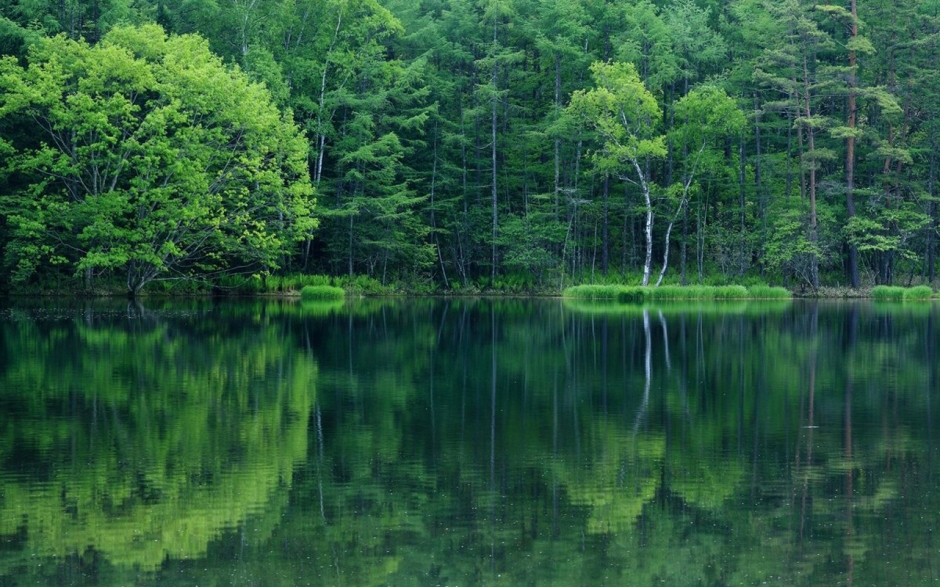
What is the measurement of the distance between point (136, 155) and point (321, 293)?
37.6 feet

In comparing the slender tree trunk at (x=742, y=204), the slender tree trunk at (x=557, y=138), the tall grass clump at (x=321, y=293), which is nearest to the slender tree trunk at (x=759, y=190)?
the slender tree trunk at (x=742, y=204)

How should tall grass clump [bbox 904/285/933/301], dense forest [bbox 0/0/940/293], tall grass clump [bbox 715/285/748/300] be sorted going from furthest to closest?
tall grass clump [bbox 715/285/748/300]
tall grass clump [bbox 904/285/933/301]
dense forest [bbox 0/0/940/293]

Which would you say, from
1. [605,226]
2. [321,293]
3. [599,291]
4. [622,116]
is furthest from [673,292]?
[321,293]

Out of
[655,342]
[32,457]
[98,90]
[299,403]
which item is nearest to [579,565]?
[32,457]

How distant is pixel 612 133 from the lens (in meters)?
54.6

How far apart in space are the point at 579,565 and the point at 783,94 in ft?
187

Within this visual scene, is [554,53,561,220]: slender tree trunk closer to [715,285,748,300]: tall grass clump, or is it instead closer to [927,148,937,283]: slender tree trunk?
[715,285,748,300]: tall grass clump

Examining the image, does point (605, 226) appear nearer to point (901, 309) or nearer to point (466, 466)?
point (901, 309)

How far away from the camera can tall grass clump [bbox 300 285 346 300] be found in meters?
52.5

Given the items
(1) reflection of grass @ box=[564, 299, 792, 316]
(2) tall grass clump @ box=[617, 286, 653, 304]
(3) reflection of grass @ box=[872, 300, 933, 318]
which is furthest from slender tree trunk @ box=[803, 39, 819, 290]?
(2) tall grass clump @ box=[617, 286, 653, 304]

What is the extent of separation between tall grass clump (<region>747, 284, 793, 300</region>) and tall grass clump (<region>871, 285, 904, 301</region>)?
3989mm

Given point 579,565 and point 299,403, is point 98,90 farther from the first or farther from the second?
point 579,565

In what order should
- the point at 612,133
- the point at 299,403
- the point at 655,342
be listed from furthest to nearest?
1. the point at 612,133
2. the point at 655,342
3. the point at 299,403

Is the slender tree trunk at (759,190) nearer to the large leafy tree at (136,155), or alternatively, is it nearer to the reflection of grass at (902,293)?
the reflection of grass at (902,293)
